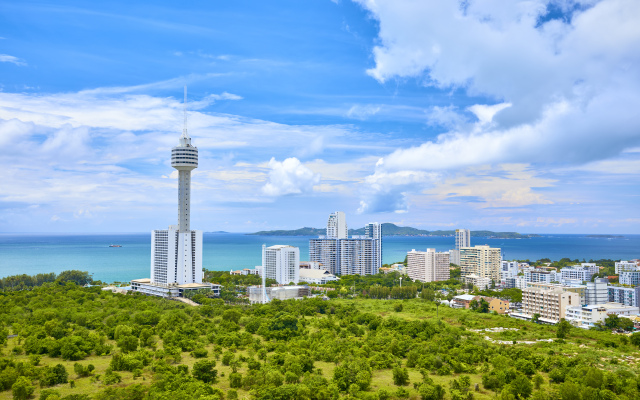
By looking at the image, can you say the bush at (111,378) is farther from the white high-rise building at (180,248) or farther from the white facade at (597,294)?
the white facade at (597,294)

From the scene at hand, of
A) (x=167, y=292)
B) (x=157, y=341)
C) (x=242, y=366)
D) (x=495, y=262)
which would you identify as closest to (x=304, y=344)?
(x=242, y=366)

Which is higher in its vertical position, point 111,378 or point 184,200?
point 184,200

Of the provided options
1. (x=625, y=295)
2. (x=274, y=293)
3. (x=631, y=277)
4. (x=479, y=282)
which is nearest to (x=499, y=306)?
(x=625, y=295)

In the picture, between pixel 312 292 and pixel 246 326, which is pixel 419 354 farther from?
pixel 312 292

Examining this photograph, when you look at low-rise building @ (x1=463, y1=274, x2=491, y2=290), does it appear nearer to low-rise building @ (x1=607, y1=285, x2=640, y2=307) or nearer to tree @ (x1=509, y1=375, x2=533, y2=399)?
low-rise building @ (x1=607, y1=285, x2=640, y2=307)

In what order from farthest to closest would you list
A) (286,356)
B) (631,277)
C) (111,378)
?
(631,277) → (286,356) → (111,378)

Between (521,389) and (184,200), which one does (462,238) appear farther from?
(521,389)

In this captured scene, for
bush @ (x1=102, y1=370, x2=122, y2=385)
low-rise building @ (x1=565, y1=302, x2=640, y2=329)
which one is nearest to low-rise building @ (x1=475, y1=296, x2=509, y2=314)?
low-rise building @ (x1=565, y1=302, x2=640, y2=329)
